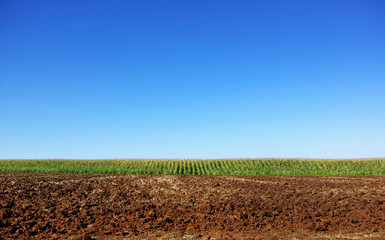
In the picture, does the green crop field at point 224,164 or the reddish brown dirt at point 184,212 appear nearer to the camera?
the reddish brown dirt at point 184,212

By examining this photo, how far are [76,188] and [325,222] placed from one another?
15.0m

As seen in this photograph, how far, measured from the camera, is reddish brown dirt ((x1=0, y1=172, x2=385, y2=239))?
10.9 m

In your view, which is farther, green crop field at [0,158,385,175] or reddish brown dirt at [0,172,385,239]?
green crop field at [0,158,385,175]

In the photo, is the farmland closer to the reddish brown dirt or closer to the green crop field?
the reddish brown dirt

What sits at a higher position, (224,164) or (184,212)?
(224,164)

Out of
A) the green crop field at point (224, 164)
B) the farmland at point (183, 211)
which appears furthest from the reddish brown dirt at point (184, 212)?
the green crop field at point (224, 164)

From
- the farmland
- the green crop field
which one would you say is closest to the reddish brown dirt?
the farmland

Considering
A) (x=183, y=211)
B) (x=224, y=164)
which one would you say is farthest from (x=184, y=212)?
(x=224, y=164)

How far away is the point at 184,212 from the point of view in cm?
1359

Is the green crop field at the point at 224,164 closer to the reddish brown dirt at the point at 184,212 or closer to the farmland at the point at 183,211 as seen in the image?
the farmland at the point at 183,211

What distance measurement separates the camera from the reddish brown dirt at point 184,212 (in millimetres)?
10914

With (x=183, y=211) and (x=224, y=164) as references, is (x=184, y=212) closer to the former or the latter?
(x=183, y=211)

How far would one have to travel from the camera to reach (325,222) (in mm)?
12273

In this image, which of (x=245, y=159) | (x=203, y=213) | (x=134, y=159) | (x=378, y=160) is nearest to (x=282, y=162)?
(x=245, y=159)
